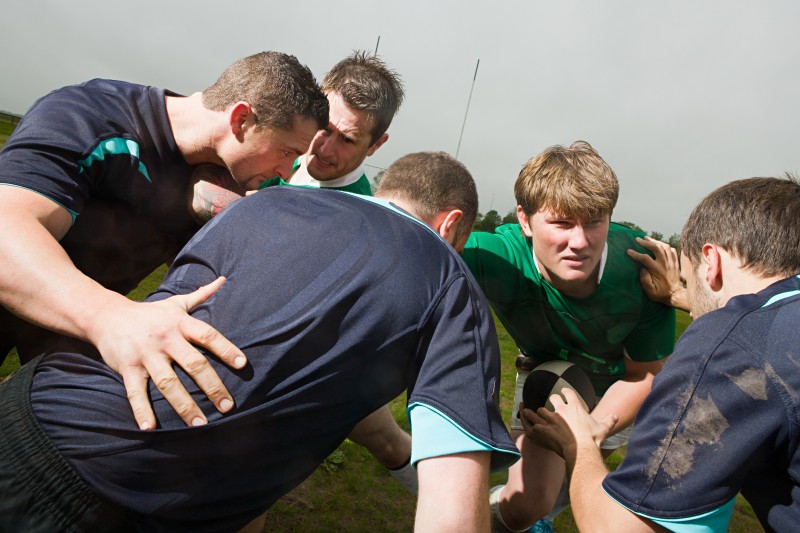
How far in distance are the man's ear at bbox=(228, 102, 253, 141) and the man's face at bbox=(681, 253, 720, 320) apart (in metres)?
2.30

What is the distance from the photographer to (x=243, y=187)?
2949 millimetres

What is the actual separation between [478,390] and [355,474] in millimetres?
2858

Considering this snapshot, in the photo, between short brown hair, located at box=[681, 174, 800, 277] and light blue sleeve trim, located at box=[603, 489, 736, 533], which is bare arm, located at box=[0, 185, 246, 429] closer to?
light blue sleeve trim, located at box=[603, 489, 736, 533]

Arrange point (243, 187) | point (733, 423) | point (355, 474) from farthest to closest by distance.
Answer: point (355, 474), point (243, 187), point (733, 423)

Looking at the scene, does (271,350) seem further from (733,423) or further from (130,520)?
(733,423)

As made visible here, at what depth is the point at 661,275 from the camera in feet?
11.4

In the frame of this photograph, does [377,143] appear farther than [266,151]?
Yes

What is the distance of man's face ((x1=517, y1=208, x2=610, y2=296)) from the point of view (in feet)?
10.8

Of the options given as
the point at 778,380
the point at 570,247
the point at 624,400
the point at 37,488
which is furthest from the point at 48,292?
the point at 624,400

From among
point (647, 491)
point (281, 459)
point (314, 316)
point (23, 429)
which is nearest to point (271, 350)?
point (314, 316)

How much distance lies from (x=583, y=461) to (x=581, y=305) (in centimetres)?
132

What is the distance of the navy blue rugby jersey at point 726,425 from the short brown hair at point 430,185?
3.65 feet

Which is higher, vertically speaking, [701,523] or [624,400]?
[701,523]

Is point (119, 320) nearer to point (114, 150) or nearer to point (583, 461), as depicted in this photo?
point (114, 150)
